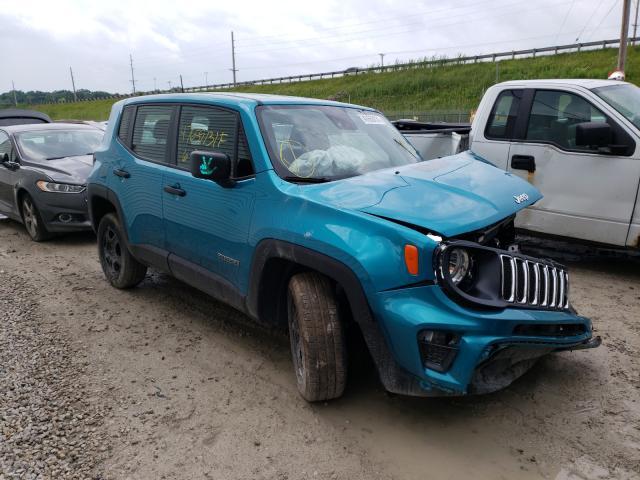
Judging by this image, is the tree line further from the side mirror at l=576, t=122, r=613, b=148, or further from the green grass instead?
the side mirror at l=576, t=122, r=613, b=148

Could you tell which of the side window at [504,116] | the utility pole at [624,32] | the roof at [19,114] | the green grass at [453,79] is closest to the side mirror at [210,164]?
the side window at [504,116]

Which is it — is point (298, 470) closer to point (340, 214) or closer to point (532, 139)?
point (340, 214)

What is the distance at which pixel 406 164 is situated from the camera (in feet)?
13.1

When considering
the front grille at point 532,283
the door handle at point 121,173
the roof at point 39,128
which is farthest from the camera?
the roof at point 39,128

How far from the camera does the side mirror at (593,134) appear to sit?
17.1ft

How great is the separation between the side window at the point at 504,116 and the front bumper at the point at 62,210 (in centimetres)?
546

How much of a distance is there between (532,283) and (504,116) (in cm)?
391

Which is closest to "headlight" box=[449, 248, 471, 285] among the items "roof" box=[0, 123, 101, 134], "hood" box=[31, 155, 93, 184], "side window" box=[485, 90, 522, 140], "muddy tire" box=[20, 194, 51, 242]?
"side window" box=[485, 90, 522, 140]

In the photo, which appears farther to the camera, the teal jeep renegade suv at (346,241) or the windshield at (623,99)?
the windshield at (623,99)

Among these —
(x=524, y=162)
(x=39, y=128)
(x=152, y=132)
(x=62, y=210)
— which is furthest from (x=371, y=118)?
(x=39, y=128)

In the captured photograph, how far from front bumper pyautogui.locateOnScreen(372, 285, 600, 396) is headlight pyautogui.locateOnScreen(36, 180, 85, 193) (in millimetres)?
6074

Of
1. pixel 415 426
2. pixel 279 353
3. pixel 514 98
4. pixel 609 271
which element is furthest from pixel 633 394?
pixel 514 98

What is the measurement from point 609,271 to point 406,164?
318 centimetres

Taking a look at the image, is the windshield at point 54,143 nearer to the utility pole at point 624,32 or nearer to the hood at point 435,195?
the hood at point 435,195
